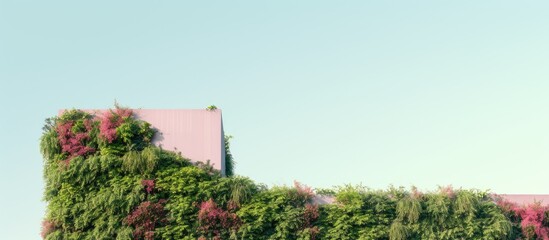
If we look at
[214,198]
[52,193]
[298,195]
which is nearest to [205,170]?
[214,198]

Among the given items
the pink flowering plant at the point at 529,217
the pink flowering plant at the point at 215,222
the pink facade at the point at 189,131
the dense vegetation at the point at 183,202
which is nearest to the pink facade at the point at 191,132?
the pink facade at the point at 189,131

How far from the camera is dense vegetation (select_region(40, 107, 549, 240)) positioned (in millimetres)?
19484

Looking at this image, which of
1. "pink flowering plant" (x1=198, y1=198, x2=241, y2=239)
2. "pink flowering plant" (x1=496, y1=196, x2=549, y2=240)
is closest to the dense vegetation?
"pink flowering plant" (x1=198, y1=198, x2=241, y2=239)

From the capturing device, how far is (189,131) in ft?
67.2

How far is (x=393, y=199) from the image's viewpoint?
2062cm

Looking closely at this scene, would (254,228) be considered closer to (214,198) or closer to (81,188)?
(214,198)

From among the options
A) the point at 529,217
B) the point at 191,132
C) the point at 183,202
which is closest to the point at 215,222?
the point at 183,202

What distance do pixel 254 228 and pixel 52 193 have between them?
482 centimetres

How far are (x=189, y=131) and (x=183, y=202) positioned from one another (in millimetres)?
1845

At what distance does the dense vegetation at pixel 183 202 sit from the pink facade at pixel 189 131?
249 millimetres

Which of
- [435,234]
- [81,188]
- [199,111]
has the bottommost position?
[435,234]

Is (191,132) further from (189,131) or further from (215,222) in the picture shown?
(215,222)

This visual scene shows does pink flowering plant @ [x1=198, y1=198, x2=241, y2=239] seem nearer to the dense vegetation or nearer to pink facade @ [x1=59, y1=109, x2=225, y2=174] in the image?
the dense vegetation

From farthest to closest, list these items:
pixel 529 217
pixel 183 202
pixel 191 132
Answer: pixel 529 217 → pixel 191 132 → pixel 183 202
